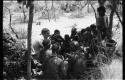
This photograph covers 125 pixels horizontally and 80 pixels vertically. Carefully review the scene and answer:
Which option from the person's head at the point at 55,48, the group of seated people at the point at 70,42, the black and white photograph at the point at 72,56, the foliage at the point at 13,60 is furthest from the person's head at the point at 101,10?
the foliage at the point at 13,60

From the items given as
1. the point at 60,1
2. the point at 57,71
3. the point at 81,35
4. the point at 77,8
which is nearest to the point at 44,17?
the point at 77,8

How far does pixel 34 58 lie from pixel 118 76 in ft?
4.60

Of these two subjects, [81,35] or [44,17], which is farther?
[44,17]

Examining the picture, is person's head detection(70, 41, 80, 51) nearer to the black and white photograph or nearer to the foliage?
the black and white photograph

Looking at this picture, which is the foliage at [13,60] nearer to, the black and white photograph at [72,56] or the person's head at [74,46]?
the black and white photograph at [72,56]

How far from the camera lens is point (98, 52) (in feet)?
15.6

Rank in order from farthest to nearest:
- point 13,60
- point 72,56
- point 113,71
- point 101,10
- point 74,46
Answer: point 74,46
point 13,60
point 72,56
point 113,71
point 101,10

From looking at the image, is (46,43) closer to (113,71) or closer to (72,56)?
(72,56)

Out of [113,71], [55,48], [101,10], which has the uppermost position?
[101,10]

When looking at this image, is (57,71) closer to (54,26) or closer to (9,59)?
(9,59)

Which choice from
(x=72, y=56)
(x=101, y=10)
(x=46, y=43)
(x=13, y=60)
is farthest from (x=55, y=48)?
(x=101, y=10)

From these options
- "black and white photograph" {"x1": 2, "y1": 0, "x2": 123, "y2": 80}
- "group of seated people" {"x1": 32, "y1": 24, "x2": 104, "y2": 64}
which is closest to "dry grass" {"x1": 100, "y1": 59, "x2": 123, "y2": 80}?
"black and white photograph" {"x1": 2, "y1": 0, "x2": 123, "y2": 80}

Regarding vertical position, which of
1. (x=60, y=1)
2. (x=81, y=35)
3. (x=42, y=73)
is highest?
(x=60, y=1)

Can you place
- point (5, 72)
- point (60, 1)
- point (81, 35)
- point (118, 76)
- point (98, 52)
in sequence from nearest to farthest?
point (118, 76)
point (5, 72)
point (98, 52)
point (81, 35)
point (60, 1)
